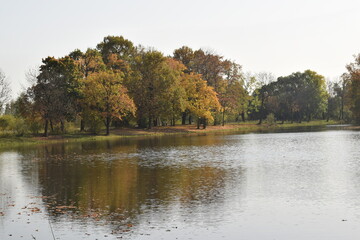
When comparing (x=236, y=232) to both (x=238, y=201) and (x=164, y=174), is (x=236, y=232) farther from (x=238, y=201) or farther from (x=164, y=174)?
(x=164, y=174)

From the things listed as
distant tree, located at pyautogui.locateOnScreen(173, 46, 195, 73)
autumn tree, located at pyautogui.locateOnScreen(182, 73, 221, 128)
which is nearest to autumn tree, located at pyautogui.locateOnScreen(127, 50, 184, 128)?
autumn tree, located at pyautogui.locateOnScreen(182, 73, 221, 128)

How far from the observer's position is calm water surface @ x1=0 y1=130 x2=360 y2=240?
15.4m

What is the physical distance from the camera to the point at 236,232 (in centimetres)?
1488

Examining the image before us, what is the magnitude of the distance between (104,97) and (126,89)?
584 centimetres

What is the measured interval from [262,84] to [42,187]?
416 ft

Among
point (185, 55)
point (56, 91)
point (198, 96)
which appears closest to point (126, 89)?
point (56, 91)

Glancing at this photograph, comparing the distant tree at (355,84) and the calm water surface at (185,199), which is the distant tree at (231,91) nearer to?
the distant tree at (355,84)

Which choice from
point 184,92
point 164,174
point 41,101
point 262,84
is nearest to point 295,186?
point 164,174

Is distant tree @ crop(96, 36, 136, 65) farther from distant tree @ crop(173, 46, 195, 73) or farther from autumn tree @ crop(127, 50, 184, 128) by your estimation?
distant tree @ crop(173, 46, 195, 73)

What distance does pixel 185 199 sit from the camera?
20641 mm

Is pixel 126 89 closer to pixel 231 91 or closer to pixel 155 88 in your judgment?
pixel 155 88

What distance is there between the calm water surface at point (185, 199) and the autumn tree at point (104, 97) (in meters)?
40.3

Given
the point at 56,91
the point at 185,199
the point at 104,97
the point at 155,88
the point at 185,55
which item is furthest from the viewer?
the point at 185,55

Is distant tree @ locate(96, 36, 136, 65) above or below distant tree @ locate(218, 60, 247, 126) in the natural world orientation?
above
